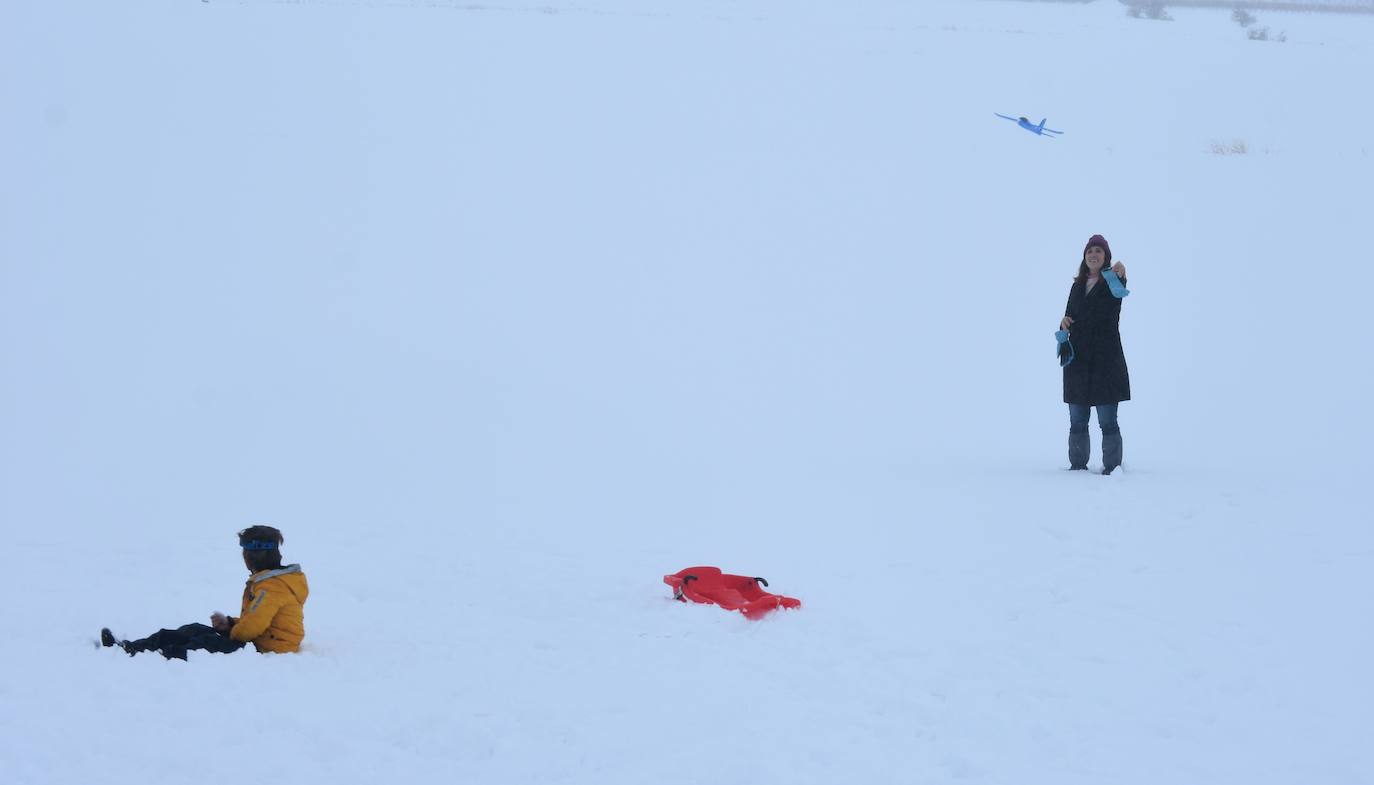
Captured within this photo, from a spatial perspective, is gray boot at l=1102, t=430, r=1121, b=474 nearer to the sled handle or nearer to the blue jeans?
the blue jeans

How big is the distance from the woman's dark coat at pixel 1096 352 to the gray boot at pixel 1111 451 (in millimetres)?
295

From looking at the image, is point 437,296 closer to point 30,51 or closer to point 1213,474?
point 1213,474

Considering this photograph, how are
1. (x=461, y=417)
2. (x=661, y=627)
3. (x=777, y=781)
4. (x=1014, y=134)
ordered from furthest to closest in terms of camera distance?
(x=1014, y=134) → (x=461, y=417) → (x=661, y=627) → (x=777, y=781)

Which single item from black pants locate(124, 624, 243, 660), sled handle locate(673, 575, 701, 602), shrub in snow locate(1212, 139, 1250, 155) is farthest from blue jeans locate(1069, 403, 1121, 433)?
shrub in snow locate(1212, 139, 1250, 155)

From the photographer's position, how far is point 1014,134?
78.6 ft

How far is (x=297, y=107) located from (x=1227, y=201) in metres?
16.2

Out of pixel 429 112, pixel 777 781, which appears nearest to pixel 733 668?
pixel 777 781

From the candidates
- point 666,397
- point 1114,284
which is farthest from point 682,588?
point 666,397

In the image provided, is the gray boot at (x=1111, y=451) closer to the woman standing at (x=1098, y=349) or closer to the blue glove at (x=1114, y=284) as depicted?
the woman standing at (x=1098, y=349)

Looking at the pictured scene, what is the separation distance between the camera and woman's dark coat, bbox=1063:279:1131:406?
8.94 meters

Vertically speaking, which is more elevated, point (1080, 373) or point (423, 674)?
point (1080, 373)

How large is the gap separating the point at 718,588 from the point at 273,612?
7.70ft

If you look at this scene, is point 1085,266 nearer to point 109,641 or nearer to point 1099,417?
point 1099,417

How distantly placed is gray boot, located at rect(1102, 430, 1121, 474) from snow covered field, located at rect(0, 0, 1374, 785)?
0.31m
